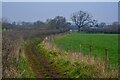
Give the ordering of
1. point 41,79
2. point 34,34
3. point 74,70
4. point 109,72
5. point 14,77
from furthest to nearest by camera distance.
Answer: point 34,34 → point 74,70 → point 41,79 → point 109,72 → point 14,77

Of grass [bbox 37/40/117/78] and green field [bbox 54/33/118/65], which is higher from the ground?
green field [bbox 54/33/118/65]

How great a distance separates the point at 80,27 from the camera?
158625mm

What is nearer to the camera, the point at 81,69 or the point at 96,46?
the point at 81,69

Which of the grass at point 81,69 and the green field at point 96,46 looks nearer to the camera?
the grass at point 81,69

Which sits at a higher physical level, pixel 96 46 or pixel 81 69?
pixel 96 46

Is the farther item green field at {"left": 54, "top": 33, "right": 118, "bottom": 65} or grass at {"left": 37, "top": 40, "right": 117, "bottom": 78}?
green field at {"left": 54, "top": 33, "right": 118, "bottom": 65}

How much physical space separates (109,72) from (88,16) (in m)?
147

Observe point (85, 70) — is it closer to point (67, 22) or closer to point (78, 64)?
point (78, 64)

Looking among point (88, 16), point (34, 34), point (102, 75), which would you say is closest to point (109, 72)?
point (102, 75)

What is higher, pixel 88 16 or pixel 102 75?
pixel 88 16

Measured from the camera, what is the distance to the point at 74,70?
17500 mm

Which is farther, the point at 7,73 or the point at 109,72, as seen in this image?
the point at 109,72

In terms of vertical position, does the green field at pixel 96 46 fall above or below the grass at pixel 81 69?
above

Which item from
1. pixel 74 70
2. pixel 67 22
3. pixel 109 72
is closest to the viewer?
pixel 109 72
